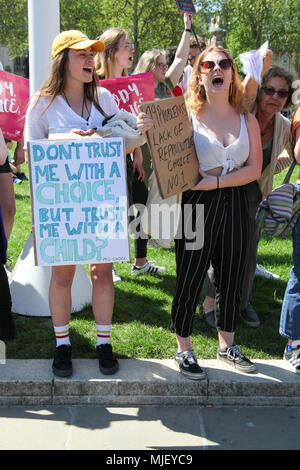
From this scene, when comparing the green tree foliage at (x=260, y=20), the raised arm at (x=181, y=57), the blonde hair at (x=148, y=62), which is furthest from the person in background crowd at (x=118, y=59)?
the green tree foliage at (x=260, y=20)

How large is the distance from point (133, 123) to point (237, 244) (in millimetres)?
928

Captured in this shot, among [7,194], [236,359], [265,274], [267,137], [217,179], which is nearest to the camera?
[217,179]

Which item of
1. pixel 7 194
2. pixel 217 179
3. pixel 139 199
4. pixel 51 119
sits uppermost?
pixel 51 119

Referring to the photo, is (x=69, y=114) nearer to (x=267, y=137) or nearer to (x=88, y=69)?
(x=88, y=69)

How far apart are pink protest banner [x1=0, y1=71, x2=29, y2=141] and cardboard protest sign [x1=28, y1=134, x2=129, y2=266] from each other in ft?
5.45

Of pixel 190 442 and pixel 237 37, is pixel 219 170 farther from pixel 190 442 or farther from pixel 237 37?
pixel 237 37

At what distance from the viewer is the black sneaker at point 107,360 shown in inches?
124

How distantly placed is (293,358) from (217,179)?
4.15 feet

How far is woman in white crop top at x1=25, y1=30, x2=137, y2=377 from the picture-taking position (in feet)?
9.65

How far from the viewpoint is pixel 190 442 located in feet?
8.91

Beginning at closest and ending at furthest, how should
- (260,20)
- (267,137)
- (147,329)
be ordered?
(267,137), (147,329), (260,20)

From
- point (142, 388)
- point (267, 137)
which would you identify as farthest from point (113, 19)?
point (142, 388)

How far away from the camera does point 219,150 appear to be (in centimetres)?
301
